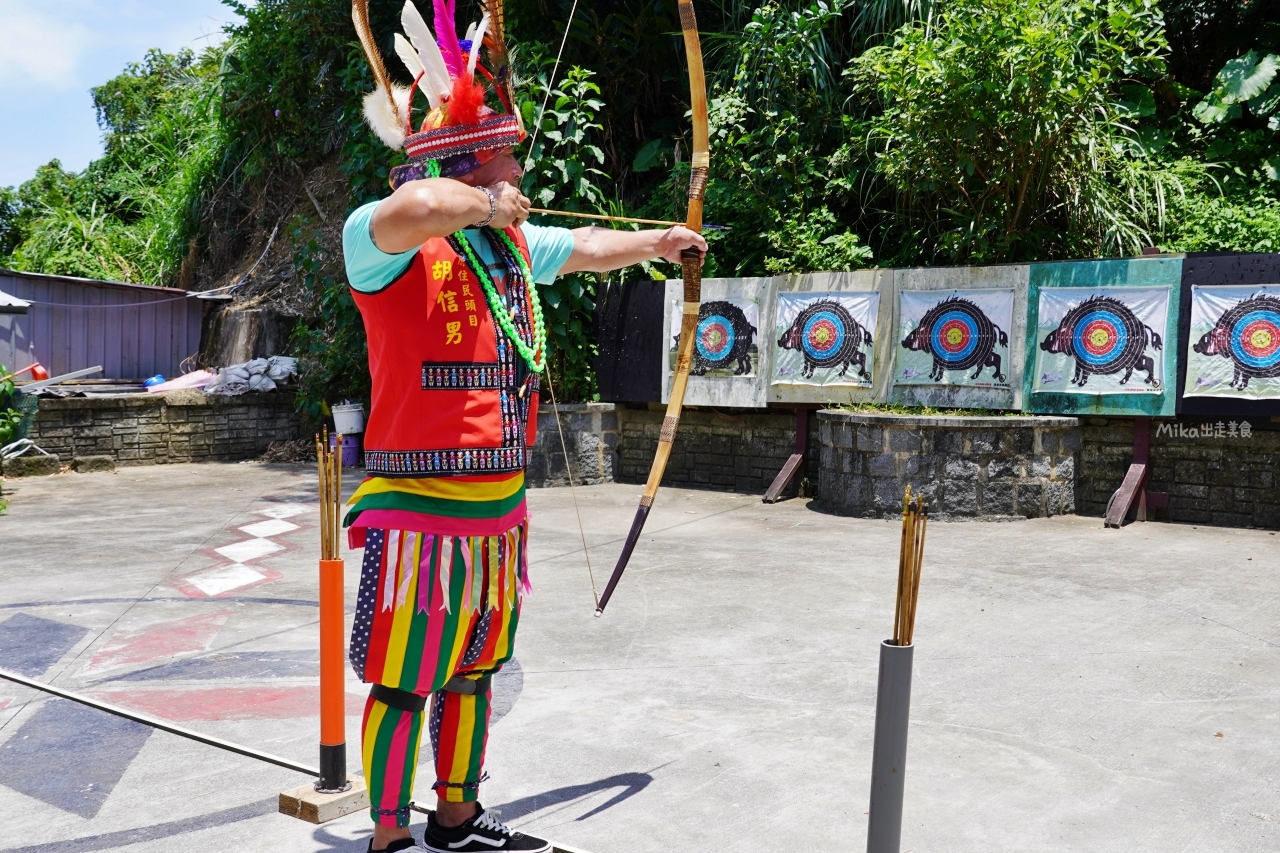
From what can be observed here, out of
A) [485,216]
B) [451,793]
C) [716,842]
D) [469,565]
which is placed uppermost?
[485,216]

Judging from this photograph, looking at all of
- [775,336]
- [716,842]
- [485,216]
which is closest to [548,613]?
[716,842]

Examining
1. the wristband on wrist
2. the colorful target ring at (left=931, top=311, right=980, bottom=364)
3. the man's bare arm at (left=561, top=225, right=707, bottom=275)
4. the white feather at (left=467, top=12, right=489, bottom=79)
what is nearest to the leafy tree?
the colorful target ring at (left=931, top=311, right=980, bottom=364)

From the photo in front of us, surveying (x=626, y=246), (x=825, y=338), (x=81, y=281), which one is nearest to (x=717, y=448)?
(x=825, y=338)

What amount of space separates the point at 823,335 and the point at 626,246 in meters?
6.24

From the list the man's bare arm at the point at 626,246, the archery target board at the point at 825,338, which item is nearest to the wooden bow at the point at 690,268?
the man's bare arm at the point at 626,246

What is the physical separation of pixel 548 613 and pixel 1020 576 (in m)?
2.67

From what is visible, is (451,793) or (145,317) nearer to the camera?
(451,793)

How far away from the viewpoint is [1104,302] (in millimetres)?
8141

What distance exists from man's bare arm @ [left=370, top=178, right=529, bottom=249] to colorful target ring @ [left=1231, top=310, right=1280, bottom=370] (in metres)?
6.77

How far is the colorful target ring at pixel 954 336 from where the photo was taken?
8.60 metres

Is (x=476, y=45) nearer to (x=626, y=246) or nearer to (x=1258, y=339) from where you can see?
(x=626, y=246)

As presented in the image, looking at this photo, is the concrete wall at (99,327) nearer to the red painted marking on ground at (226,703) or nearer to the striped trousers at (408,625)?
the red painted marking on ground at (226,703)

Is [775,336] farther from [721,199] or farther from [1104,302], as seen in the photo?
[1104,302]

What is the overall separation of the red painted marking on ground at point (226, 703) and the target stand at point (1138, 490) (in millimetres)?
5658
